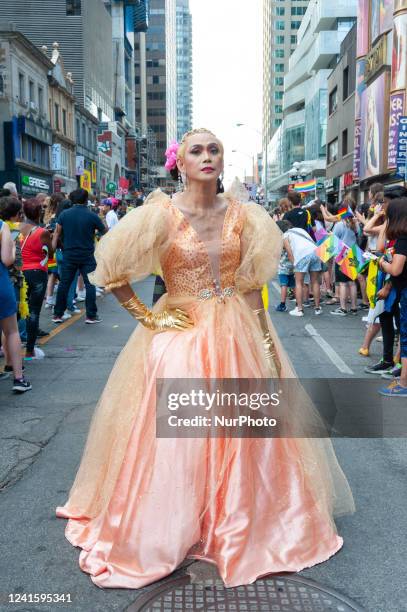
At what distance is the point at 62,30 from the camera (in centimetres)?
5503

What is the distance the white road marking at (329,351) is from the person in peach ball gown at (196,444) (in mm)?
3759

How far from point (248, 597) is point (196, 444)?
684 millimetres

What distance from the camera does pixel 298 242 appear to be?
35.8 ft

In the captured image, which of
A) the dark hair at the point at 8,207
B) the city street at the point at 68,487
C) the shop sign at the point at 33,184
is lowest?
the city street at the point at 68,487

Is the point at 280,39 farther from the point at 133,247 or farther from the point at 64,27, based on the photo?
the point at 133,247

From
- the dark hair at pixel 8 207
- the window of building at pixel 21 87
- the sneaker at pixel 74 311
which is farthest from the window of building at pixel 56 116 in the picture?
the dark hair at pixel 8 207

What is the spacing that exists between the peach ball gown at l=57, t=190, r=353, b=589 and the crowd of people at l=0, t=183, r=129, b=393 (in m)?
2.80

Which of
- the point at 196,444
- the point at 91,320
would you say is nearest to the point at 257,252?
the point at 196,444

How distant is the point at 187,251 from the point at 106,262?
412 millimetres

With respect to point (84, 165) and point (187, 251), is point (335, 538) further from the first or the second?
point (84, 165)

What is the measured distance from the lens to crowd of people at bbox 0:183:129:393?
5.91 meters

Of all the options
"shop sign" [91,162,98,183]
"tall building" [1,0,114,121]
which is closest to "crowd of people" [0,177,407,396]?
"shop sign" [91,162,98,183]

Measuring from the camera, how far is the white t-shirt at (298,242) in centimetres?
1082

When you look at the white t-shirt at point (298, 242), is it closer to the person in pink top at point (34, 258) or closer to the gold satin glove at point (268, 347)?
the person in pink top at point (34, 258)
